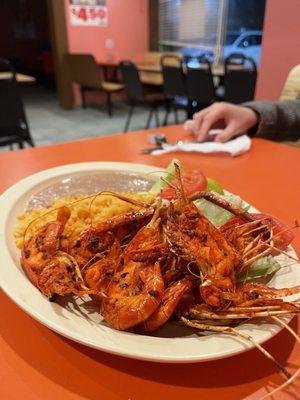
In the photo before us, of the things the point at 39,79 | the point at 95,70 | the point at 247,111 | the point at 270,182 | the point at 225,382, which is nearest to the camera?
the point at 225,382

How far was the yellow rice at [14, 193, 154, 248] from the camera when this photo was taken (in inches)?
31.3

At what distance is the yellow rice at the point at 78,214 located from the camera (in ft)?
2.61

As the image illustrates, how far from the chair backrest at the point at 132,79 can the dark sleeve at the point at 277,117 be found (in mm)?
3554

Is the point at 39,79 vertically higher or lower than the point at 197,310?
lower

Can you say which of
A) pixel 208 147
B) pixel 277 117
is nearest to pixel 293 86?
pixel 277 117

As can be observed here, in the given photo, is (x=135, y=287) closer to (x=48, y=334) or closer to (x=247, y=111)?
(x=48, y=334)

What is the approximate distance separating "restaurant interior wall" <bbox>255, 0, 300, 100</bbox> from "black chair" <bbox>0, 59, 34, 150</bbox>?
7.76 ft

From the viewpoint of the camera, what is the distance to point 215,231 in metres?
0.63

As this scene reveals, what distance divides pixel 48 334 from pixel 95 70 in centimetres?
579

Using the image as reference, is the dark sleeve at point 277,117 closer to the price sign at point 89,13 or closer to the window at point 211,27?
the window at point 211,27

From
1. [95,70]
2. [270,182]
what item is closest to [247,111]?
[270,182]

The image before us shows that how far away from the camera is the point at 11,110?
2867mm

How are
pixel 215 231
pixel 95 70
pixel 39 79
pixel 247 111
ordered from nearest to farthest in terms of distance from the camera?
pixel 215 231 < pixel 247 111 < pixel 95 70 < pixel 39 79

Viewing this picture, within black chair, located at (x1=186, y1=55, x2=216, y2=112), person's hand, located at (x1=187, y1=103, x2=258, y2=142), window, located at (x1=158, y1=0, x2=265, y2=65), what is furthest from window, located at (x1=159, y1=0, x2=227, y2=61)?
person's hand, located at (x1=187, y1=103, x2=258, y2=142)
